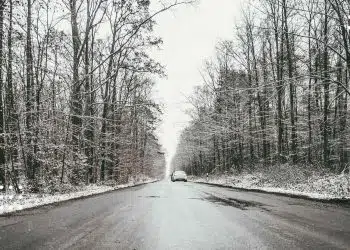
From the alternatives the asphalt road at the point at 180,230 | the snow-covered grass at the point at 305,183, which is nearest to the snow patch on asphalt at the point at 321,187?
the snow-covered grass at the point at 305,183

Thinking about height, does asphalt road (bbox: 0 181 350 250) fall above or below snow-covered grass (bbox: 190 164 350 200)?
above

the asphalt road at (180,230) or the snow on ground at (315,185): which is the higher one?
the asphalt road at (180,230)

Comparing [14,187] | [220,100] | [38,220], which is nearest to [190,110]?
[220,100]

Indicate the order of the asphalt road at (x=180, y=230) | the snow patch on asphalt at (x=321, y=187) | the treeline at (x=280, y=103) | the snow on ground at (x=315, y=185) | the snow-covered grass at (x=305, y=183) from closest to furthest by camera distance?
1. the asphalt road at (x=180, y=230)
2. the snow patch on asphalt at (x=321, y=187)
3. the snow on ground at (x=315, y=185)
4. the snow-covered grass at (x=305, y=183)
5. the treeline at (x=280, y=103)

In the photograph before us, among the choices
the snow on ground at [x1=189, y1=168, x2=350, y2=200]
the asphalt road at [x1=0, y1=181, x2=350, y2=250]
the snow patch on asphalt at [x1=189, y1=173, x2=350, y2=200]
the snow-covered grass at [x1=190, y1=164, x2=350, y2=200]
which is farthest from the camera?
the snow-covered grass at [x1=190, y1=164, x2=350, y2=200]

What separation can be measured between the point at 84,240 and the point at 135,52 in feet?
67.7

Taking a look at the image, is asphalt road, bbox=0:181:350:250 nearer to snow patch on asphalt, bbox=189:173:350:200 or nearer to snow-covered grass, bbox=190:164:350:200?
snow patch on asphalt, bbox=189:173:350:200

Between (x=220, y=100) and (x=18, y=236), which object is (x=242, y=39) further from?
(x=18, y=236)

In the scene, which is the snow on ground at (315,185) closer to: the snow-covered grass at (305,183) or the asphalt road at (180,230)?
the snow-covered grass at (305,183)

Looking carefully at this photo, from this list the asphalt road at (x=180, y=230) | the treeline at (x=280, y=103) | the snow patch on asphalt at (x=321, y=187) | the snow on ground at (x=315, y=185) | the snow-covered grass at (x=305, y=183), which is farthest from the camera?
the treeline at (x=280, y=103)

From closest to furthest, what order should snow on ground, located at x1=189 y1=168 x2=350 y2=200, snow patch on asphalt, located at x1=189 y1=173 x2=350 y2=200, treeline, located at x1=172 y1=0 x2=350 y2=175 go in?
snow patch on asphalt, located at x1=189 y1=173 x2=350 y2=200
snow on ground, located at x1=189 y1=168 x2=350 y2=200
treeline, located at x1=172 y1=0 x2=350 y2=175

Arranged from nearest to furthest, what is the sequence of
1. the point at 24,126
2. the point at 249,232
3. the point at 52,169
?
the point at 249,232 → the point at 24,126 → the point at 52,169

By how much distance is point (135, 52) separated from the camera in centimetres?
2538

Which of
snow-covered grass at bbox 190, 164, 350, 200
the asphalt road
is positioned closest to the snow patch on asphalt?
snow-covered grass at bbox 190, 164, 350, 200
